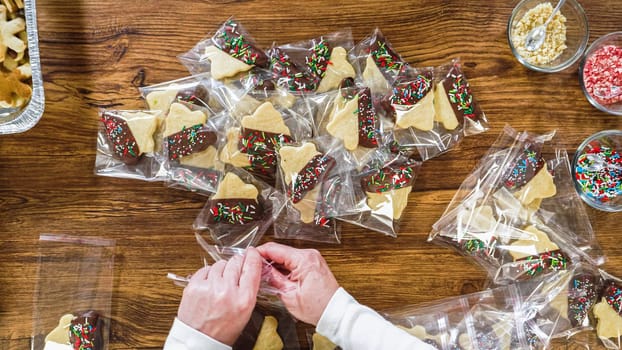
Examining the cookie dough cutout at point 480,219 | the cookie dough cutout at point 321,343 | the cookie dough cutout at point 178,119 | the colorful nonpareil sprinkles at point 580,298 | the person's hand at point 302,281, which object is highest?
the cookie dough cutout at point 178,119

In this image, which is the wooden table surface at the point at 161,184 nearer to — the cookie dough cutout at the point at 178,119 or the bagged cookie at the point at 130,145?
the bagged cookie at the point at 130,145

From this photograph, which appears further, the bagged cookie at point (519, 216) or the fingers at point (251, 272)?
the bagged cookie at point (519, 216)

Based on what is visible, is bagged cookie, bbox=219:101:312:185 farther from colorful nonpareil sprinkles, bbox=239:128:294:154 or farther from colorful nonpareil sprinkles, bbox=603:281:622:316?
colorful nonpareil sprinkles, bbox=603:281:622:316

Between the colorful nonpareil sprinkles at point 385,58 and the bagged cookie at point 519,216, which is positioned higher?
the colorful nonpareil sprinkles at point 385,58

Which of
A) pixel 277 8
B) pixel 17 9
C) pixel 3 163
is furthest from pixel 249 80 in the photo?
pixel 3 163

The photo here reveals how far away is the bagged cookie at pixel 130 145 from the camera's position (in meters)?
1.87

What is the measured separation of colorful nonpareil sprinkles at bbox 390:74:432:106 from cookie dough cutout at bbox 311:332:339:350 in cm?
88

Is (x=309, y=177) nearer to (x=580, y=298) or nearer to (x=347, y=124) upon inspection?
(x=347, y=124)

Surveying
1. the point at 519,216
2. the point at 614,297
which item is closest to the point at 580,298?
the point at 614,297

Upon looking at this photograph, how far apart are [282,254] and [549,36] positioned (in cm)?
127

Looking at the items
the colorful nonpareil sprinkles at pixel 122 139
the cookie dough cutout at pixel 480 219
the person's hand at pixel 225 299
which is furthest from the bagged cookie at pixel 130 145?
the cookie dough cutout at pixel 480 219

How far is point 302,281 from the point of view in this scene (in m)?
1.73

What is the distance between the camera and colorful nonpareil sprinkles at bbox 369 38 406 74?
1.91 metres

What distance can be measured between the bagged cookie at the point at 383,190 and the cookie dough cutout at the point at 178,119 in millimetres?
625
